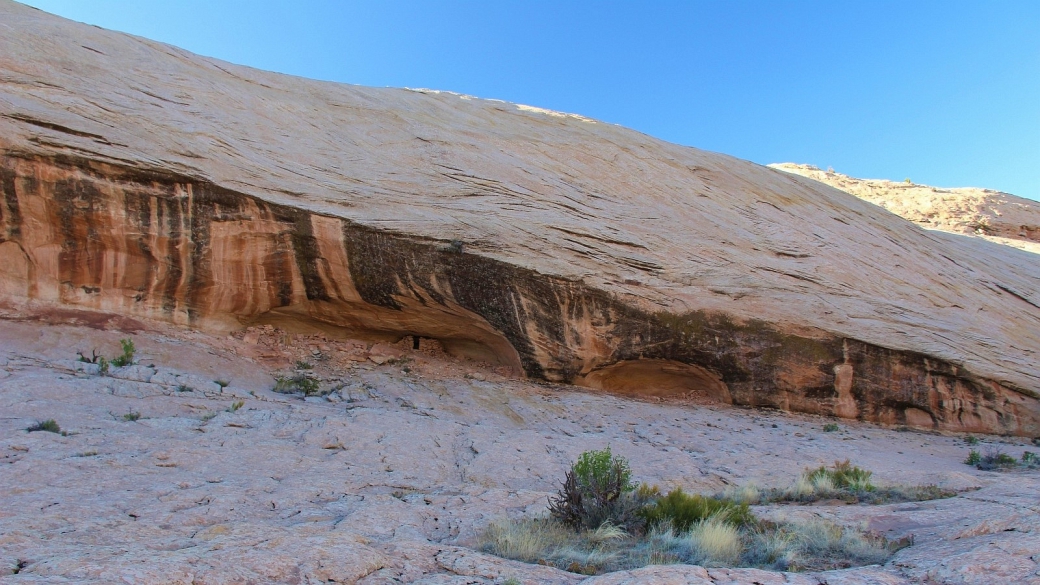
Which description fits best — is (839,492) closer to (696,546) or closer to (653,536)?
(653,536)

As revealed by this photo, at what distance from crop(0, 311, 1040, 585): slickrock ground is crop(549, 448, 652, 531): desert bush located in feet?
1.75

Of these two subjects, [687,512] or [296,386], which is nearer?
[687,512]

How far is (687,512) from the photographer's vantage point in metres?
Result: 5.47

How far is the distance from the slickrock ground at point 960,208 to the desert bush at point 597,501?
2025 centimetres

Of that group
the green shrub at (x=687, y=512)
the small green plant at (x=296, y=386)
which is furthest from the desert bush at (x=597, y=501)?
the small green plant at (x=296, y=386)

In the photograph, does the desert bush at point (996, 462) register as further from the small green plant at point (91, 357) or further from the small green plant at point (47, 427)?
the small green plant at point (91, 357)

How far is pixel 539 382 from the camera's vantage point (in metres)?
11.0

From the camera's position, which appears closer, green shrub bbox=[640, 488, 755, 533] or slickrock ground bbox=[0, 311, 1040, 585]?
slickrock ground bbox=[0, 311, 1040, 585]

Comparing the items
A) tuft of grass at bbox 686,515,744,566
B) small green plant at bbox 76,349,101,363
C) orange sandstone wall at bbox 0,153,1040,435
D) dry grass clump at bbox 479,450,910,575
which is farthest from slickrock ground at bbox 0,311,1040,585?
tuft of grass at bbox 686,515,744,566

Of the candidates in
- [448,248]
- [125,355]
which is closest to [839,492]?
[448,248]

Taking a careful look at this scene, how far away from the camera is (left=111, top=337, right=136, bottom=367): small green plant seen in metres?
8.10

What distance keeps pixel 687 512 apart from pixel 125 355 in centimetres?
763

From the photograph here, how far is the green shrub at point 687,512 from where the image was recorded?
17.4 ft

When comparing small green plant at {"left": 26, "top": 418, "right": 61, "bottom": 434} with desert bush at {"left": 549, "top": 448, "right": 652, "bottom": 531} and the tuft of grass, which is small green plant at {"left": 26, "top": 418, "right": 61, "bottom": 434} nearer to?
desert bush at {"left": 549, "top": 448, "right": 652, "bottom": 531}
